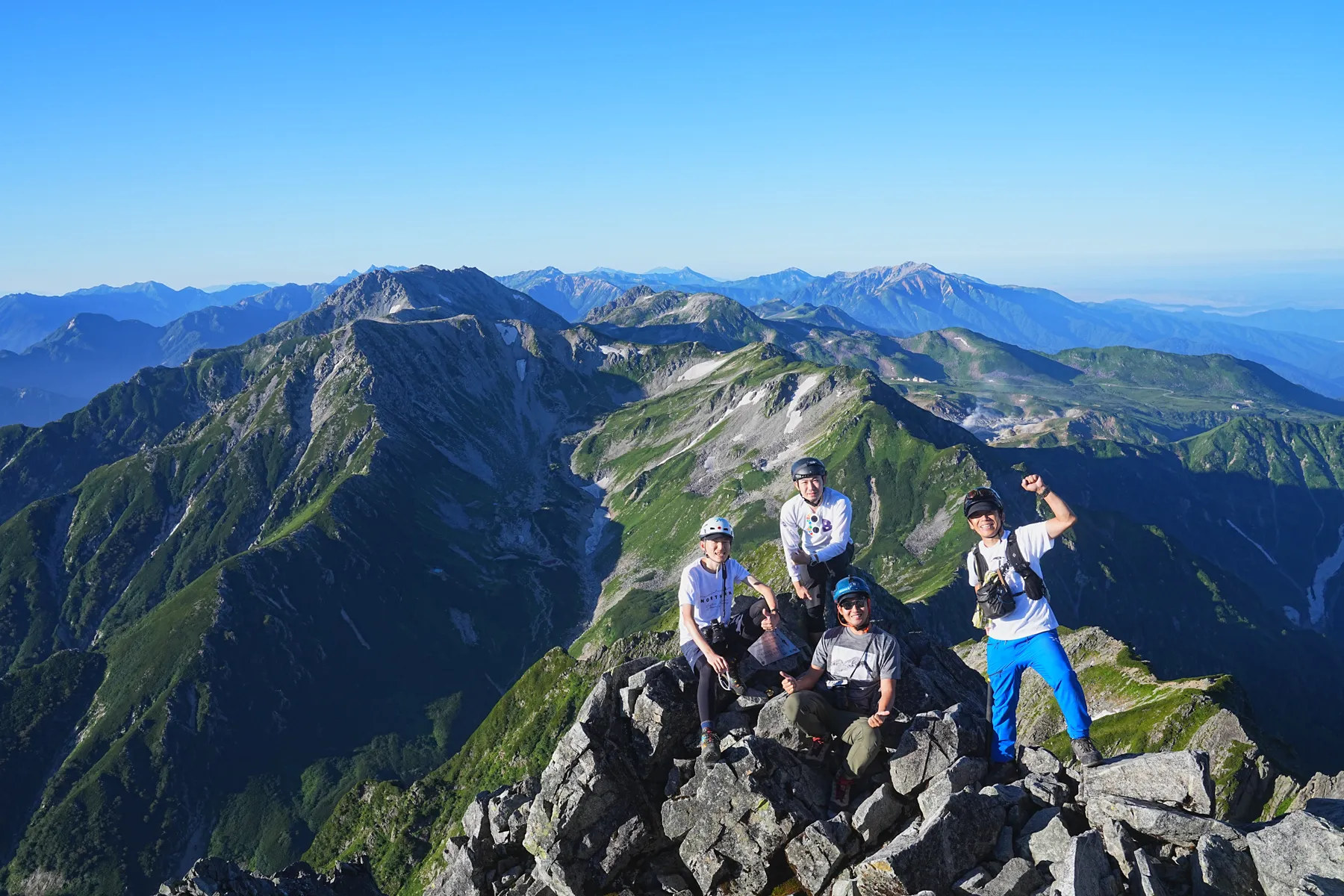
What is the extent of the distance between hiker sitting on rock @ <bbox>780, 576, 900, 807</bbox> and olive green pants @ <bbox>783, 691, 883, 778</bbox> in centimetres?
2

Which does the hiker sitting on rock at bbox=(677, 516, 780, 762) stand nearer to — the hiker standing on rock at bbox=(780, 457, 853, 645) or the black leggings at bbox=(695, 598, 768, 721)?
the black leggings at bbox=(695, 598, 768, 721)

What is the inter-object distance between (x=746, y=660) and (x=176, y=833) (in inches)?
7623

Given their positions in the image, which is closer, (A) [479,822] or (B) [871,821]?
(B) [871,821]

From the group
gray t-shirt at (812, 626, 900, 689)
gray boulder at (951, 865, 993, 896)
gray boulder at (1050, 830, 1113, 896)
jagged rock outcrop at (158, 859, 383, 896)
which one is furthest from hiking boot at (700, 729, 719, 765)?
jagged rock outcrop at (158, 859, 383, 896)

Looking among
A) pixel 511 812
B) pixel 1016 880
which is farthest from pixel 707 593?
pixel 511 812

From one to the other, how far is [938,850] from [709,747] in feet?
21.9

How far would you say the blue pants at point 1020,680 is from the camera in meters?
18.2

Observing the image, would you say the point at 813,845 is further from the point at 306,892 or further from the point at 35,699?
the point at 35,699

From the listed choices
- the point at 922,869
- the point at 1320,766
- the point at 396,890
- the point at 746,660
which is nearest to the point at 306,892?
the point at 746,660

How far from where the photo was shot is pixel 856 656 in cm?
1973

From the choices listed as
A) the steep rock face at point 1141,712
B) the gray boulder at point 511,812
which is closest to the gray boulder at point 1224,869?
the gray boulder at point 511,812

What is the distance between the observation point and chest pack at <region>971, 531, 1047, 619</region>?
59.8 feet

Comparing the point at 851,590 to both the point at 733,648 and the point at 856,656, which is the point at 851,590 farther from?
the point at 733,648

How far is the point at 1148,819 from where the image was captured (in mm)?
16031
